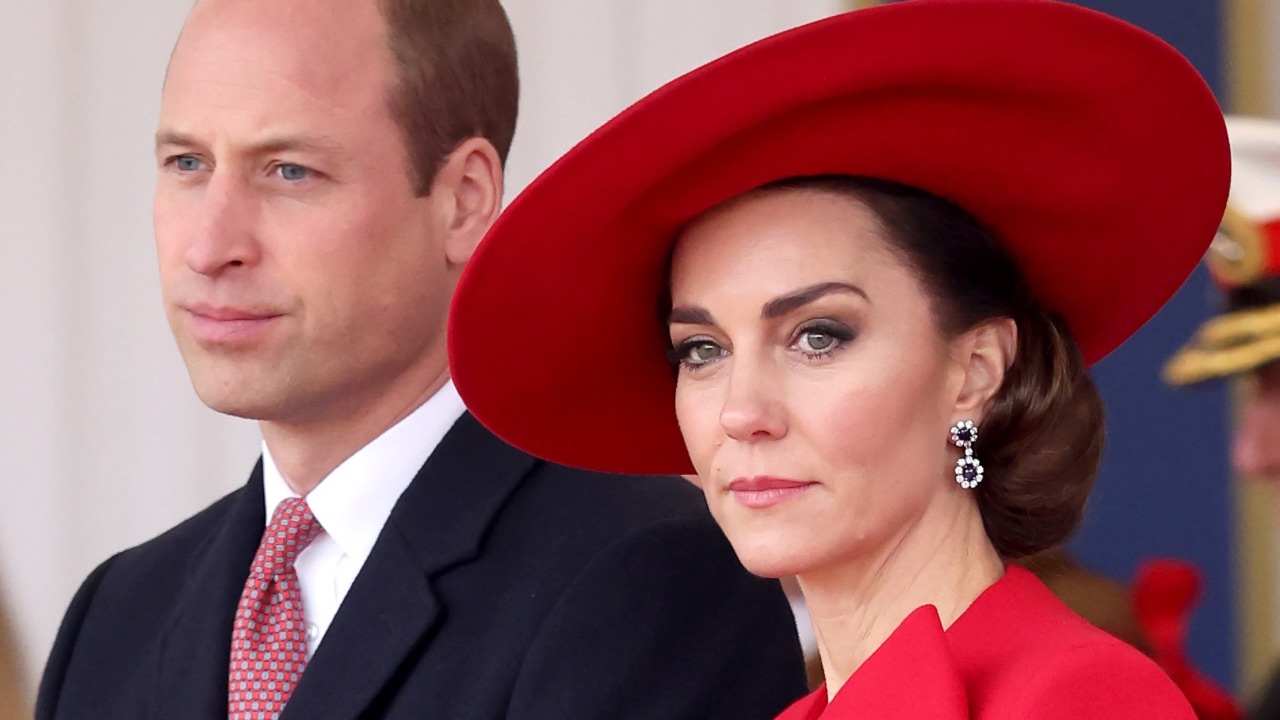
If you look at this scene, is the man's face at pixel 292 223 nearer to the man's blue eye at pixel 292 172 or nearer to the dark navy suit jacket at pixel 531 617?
the man's blue eye at pixel 292 172

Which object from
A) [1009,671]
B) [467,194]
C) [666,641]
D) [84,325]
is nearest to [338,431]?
[467,194]

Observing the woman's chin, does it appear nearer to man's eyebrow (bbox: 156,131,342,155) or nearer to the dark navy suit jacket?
the dark navy suit jacket

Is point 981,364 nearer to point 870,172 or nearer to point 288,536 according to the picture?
point 870,172

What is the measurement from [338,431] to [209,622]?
245 mm

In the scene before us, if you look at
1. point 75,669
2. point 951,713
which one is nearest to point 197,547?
→ point 75,669

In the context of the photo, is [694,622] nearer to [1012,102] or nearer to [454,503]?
[454,503]

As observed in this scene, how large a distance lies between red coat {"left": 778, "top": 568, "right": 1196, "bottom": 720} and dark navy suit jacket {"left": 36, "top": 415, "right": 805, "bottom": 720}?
0.76 feet

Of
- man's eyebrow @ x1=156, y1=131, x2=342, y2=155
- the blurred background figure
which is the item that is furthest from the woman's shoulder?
the blurred background figure

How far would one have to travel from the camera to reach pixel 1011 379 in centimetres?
155

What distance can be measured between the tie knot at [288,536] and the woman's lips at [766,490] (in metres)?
0.61

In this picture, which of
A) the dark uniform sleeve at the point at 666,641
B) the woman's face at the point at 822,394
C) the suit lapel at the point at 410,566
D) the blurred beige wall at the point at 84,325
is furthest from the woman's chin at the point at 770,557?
the blurred beige wall at the point at 84,325

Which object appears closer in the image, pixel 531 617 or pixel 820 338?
pixel 820 338

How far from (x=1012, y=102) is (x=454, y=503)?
27.2 inches

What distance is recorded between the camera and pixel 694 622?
176cm
